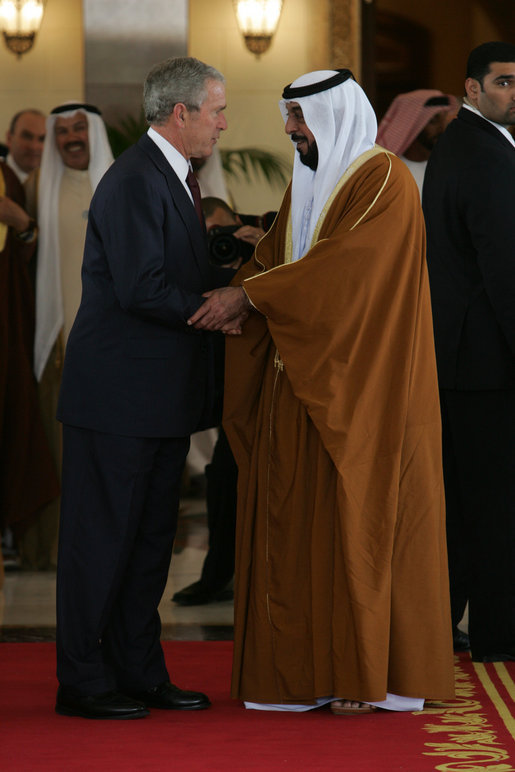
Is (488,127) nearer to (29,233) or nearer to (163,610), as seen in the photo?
(163,610)

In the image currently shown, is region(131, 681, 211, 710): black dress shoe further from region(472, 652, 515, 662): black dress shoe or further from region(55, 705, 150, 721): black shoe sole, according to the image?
region(472, 652, 515, 662): black dress shoe

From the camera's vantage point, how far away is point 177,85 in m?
3.04

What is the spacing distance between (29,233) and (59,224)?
0.45 ft

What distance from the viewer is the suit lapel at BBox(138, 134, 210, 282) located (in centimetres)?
305

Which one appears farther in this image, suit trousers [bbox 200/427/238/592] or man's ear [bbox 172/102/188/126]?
suit trousers [bbox 200/427/238/592]

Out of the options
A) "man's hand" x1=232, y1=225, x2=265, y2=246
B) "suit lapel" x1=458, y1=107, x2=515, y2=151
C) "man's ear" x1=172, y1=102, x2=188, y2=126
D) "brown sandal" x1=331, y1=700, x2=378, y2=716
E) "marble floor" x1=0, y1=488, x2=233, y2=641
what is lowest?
"marble floor" x1=0, y1=488, x2=233, y2=641

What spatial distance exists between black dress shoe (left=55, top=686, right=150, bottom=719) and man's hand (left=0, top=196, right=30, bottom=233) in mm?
2654

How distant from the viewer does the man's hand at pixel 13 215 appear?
16.9 ft

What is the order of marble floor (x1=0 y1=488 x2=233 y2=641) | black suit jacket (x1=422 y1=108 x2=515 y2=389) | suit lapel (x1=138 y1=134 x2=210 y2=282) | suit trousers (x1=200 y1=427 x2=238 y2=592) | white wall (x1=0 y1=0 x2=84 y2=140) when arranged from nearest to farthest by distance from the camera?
suit lapel (x1=138 y1=134 x2=210 y2=282) < black suit jacket (x1=422 y1=108 x2=515 y2=389) < marble floor (x1=0 y1=488 x2=233 y2=641) < suit trousers (x1=200 y1=427 x2=238 y2=592) < white wall (x1=0 y1=0 x2=84 y2=140)

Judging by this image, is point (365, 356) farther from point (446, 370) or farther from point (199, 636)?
point (199, 636)

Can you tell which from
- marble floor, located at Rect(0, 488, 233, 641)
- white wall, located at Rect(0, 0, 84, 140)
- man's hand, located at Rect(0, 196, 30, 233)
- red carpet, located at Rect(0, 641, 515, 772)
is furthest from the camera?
white wall, located at Rect(0, 0, 84, 140)

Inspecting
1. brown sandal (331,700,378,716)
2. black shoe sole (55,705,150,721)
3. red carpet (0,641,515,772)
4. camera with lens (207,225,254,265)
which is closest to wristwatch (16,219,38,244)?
camera with lens (207,225,254,265)

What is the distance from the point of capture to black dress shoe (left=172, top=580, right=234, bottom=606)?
4.64 meters

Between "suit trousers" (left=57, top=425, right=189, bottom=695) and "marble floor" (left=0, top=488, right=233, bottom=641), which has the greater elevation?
"suit trousers" (left=57, top=425, right=189, bottom=695)
